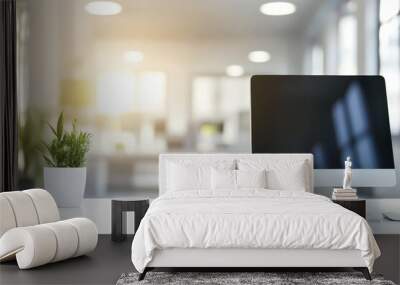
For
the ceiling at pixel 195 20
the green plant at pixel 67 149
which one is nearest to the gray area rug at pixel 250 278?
the green plant at pixel 67 149

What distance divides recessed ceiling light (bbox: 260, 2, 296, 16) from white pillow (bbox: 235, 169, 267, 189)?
2494 mm

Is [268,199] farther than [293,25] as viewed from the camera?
No

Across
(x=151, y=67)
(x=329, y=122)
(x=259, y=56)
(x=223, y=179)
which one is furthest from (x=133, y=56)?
(x=329, y=122)

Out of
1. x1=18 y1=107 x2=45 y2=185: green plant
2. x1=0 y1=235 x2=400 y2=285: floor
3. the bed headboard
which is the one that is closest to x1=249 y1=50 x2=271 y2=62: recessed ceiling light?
the bed headboard

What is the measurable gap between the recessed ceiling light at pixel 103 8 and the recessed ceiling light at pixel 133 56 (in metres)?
0.53

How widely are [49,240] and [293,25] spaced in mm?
4438

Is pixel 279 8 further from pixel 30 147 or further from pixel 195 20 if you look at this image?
pixel 30 147

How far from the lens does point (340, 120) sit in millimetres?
7562

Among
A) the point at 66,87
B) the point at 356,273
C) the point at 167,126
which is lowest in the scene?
the point at 356,273

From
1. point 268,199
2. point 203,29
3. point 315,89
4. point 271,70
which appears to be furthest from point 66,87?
point 268,199

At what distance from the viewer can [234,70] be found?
800 centimetres

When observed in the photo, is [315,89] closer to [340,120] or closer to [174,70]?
[340,120]

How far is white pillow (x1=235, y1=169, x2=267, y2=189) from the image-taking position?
20.7ft

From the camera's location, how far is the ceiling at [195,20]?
795cm
